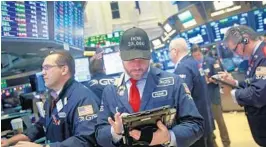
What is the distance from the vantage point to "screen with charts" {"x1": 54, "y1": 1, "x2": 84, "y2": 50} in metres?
4.44

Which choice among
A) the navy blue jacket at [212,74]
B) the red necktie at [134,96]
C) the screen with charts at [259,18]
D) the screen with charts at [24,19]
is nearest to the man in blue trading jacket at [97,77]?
the screen with charts at [24,19]

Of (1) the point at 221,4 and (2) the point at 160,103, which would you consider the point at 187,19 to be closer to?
(1) the point at 221,4

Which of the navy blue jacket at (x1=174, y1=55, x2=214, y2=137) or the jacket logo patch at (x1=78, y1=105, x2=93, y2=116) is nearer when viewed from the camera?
the jacket logo patch at (x1=78, y1=105, x2=93, y2=116)

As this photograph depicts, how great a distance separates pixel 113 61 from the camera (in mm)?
5164

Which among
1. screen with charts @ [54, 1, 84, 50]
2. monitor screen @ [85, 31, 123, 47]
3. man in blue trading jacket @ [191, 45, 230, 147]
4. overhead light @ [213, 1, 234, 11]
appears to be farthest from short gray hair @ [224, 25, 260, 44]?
monitor screen @ [85, 31, 123, 47]

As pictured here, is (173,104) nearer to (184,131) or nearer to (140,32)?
(184,131)

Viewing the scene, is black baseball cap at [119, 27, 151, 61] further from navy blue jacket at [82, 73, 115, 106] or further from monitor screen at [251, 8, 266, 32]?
monitor screen at [251, 8, 266, 32]

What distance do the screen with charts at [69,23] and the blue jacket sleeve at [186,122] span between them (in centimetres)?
285

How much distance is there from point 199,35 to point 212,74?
2871mm

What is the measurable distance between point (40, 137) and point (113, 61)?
8.69 feet

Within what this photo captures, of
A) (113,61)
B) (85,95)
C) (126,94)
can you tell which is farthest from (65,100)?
(113,61)

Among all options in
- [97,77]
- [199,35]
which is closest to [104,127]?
[97,77]

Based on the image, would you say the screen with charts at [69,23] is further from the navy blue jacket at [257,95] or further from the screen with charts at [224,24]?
the screen with charts at [224,24]

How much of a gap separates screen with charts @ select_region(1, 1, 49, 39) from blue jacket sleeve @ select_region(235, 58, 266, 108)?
2.38 metres
